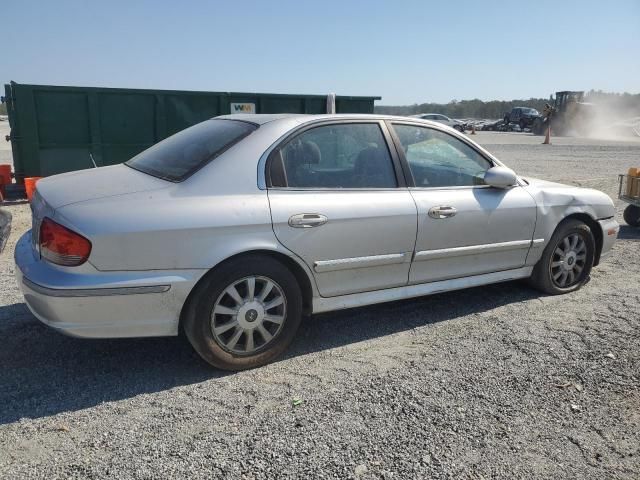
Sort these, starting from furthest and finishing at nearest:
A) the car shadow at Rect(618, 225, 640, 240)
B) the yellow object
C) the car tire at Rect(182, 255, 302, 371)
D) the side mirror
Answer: the yellow object < the car shadow at Rect(618, 225, 640, 240) < the side mirror < the car tire at Rect(182, 255, 302, 371)

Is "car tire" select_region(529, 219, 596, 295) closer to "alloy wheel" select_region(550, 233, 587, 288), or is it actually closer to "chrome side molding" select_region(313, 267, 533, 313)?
"alloy wheel" select_region(550, 233, 587, 288)

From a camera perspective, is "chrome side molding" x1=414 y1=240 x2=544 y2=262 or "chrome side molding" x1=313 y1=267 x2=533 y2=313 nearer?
"chrome side molding" x1=313 y1=267 x2=533 y2=313

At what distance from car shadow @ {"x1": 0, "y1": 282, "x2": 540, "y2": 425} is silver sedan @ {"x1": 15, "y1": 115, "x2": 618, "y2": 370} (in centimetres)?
31

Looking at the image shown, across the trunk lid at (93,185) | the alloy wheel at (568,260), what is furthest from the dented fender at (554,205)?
the trunk lid at (93,185)

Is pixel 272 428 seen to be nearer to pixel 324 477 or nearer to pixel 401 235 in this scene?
pixel 324 477

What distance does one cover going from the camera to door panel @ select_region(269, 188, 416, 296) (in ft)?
11.6

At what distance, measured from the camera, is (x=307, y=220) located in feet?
11.6

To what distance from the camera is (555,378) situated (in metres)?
3.50

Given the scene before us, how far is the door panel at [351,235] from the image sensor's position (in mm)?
3523

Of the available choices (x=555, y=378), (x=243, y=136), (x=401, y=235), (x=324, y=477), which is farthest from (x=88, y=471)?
(x=555, y=378)

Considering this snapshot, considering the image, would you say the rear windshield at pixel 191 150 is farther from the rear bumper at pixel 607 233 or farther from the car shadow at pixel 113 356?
the rear bumper at pixel 607 233

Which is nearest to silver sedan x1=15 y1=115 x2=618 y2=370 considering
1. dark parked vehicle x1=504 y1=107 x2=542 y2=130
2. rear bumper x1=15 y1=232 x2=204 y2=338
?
rear bumper x1=15 y1=232 x2=204 y2=338

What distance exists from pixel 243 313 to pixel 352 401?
2.80ft

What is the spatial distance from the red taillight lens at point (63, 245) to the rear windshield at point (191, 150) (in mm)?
697
